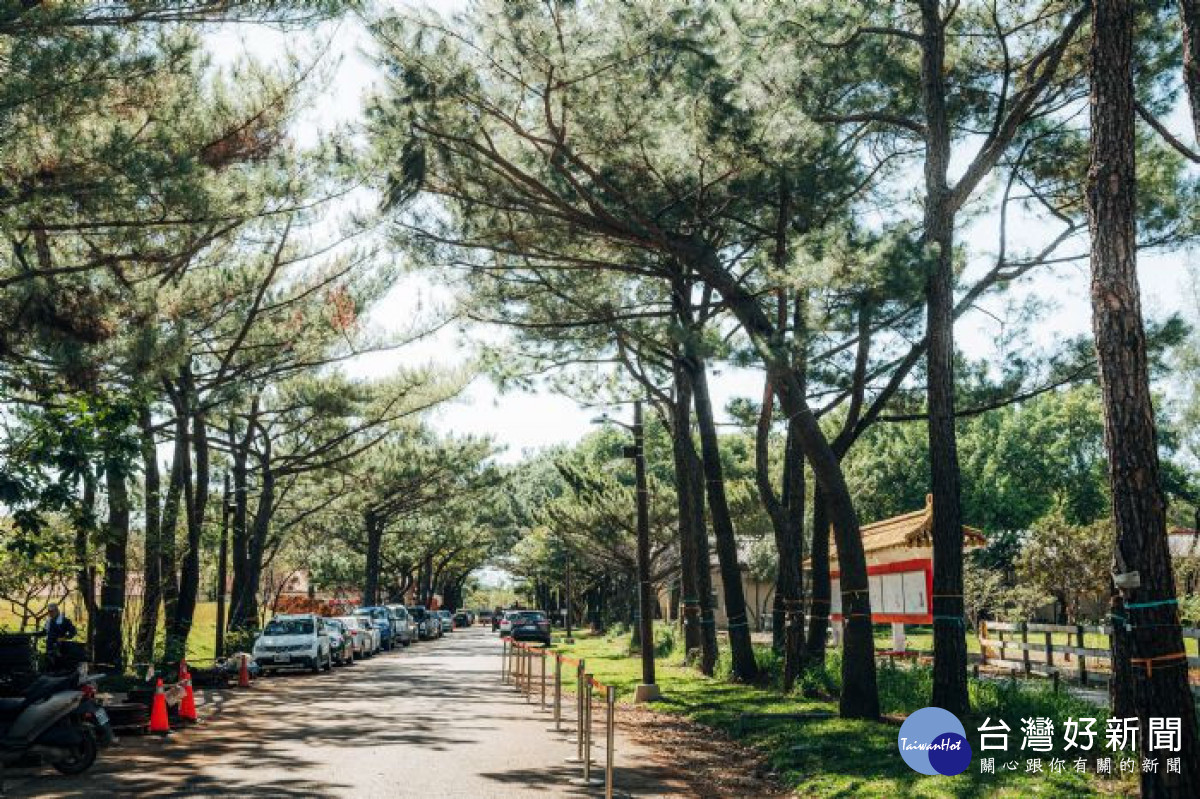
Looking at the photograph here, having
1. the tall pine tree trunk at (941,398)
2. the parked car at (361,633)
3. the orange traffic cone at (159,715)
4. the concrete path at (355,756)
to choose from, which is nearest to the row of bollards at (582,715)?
the concrete path at (355,756)

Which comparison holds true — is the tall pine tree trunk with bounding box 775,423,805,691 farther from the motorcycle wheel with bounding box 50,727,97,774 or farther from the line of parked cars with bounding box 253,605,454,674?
the line of parked cars with bounding box 253,605,454,674

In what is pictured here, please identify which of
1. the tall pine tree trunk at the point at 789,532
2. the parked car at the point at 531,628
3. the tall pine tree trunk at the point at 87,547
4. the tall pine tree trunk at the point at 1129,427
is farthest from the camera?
the parked car at the point at 531,628

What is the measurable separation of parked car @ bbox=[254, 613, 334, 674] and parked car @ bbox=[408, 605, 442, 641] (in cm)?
2729

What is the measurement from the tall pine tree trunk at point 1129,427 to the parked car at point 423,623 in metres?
52.2

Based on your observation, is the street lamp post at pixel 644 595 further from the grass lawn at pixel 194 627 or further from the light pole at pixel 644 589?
the grass lawn at pixel 194 627

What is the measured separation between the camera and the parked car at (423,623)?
196ft

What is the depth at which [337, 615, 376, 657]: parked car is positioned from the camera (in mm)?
38750

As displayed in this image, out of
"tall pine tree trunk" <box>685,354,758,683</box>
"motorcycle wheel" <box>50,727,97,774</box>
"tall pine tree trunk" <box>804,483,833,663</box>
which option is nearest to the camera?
"motorcycle wheel" <box>50,727,97,774</box>

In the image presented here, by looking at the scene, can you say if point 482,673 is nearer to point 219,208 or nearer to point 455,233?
point 455,233

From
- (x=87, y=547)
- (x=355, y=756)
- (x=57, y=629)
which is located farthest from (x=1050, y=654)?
(x=87, y=547)

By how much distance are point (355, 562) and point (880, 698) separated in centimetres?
7234

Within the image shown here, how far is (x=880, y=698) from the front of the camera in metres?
15.8

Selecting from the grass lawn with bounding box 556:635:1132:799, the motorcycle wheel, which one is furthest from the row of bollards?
the motorcycle wheel

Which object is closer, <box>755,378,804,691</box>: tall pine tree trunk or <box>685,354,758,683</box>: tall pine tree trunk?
<box>755,378,804,691</box>: tall pine tree trunk
